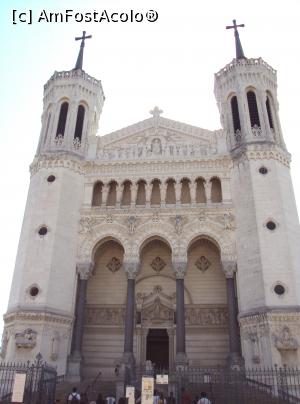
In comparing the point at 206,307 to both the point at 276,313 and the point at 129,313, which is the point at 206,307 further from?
the point at 276,313

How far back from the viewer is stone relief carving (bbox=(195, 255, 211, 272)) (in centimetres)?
2192

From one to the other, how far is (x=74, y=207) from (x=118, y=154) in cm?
450

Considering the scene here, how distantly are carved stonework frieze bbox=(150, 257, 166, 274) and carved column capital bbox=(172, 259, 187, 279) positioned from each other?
89.7 inches

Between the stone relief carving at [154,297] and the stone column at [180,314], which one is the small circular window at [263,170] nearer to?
the stone column at [180,314]

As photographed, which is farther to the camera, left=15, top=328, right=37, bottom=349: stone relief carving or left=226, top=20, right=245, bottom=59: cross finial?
left=226, top=20, right=245, bottom=59: cross finial

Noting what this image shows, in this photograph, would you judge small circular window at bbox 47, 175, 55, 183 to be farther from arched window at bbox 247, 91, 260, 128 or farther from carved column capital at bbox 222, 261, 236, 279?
arched window at bbox 247, 91, 260, 128

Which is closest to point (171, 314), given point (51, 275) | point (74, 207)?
point (51, 275)

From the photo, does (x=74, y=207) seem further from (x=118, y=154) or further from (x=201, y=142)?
(x=201, y=142)

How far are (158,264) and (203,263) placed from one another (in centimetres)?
255

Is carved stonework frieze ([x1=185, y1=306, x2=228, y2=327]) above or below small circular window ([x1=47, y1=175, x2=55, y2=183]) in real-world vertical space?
below

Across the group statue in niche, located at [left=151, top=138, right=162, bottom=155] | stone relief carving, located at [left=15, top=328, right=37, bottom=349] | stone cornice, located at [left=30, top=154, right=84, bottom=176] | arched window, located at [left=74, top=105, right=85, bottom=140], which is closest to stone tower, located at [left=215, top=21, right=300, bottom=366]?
statue in niche, located at [left=151, top=138, right=162, bottom=155]

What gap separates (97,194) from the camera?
921 inches

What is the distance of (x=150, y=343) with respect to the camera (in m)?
20.6

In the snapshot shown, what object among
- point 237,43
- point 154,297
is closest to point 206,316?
point 154,297
